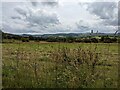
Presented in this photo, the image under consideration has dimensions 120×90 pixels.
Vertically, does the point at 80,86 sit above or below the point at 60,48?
below

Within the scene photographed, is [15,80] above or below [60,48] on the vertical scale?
below

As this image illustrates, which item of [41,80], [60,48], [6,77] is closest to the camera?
[41,80]

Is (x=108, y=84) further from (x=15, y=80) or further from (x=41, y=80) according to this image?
(x=15, y=80)

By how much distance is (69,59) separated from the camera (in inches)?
322

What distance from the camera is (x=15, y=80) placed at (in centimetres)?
Answer: 757

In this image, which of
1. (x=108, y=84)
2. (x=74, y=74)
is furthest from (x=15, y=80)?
(x=108, y=84)

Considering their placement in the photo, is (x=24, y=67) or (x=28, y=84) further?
(x=24, y=67)

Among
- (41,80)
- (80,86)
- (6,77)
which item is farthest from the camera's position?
(6,77)

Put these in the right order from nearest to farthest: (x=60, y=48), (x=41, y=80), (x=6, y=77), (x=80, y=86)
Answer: (x=80, y=86)
(x=41, y=80)
(x=6, y=77)
(x=60, y=48)

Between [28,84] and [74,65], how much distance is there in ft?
5.17

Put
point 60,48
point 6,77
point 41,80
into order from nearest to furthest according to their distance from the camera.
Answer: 1. point 41,80
2. point 6,77
3. point 60,48

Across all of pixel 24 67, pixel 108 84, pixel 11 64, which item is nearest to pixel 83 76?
pixel 108 84

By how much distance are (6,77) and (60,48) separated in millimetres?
2250

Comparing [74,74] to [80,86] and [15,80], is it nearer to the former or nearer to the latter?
[80,86]
